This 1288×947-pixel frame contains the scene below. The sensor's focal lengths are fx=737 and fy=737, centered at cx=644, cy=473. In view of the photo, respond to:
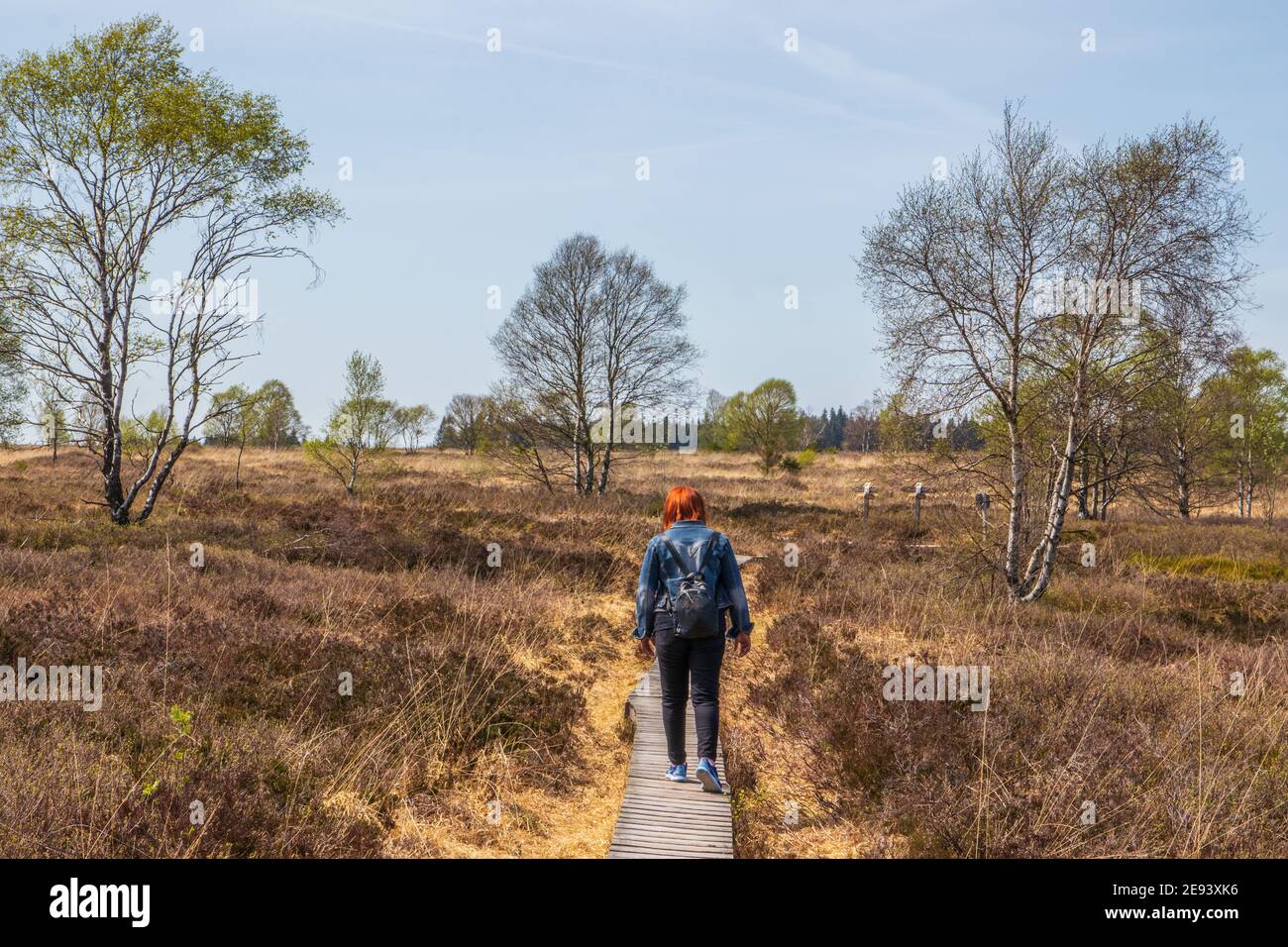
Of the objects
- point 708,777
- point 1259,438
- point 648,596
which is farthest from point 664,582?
point 1259,438

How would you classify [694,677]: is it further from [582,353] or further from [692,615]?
[582,353]

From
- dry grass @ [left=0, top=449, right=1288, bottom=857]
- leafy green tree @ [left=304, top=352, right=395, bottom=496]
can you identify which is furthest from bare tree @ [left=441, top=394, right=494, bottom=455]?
dry grass @ [left=0, top=449, right=1288, bottom=857]

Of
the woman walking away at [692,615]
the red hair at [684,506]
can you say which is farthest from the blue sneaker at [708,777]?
the red hair at [684,506]

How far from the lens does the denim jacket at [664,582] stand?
5074 mm

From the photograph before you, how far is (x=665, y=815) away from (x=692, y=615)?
130 cm

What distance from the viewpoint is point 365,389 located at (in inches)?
1216

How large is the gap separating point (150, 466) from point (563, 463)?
1825cm

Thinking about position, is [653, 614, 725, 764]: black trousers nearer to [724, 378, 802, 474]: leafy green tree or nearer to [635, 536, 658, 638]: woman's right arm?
[635, 536, 658, 638]: woman's right arm

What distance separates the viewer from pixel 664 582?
5.09 m

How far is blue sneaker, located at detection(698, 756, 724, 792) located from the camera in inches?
201

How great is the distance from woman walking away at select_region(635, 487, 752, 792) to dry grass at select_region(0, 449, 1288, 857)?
2.39 ft
